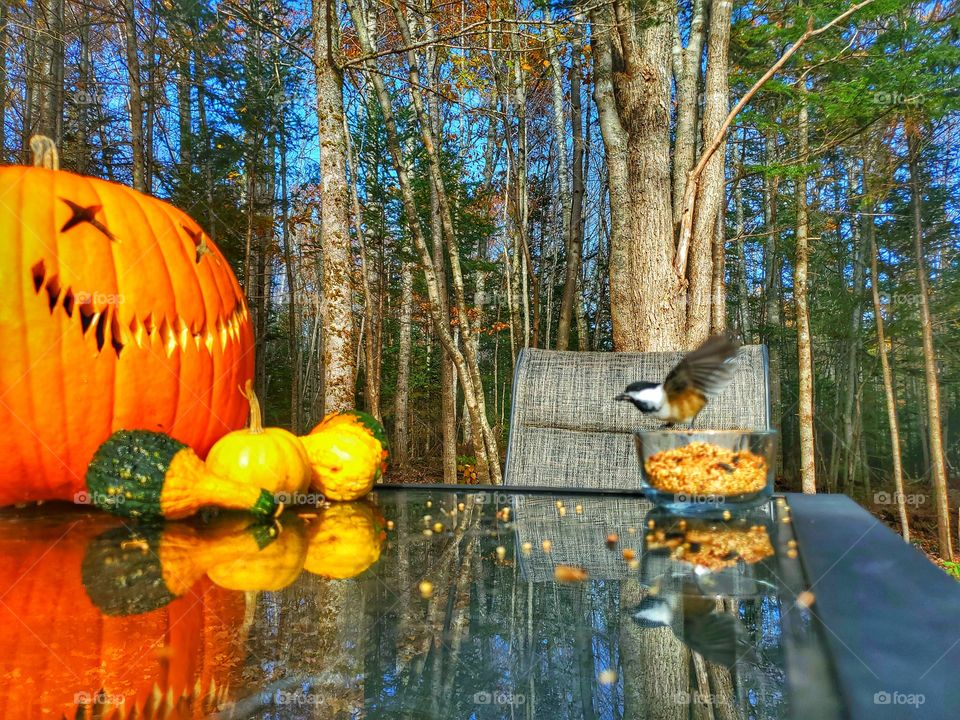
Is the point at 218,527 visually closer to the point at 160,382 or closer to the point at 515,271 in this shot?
the point at 160,382

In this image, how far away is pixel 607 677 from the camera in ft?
1.18

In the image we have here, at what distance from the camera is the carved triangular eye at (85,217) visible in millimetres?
1176

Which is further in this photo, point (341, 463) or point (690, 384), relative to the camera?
point (341, 463)

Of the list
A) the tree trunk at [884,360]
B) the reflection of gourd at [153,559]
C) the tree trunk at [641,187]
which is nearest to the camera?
the reflection of gourd at [153,559]

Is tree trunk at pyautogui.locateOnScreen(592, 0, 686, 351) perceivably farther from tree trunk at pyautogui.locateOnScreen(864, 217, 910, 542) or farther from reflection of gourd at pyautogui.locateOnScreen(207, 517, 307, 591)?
tree trunk at pyautogui.locateOnScreen(864, 217, 910, 542)

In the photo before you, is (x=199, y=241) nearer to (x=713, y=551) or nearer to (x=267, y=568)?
(x=267, y=568)

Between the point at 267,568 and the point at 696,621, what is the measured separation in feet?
1.37

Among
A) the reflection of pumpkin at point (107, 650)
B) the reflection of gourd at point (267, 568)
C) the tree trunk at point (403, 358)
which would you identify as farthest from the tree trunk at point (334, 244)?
the tree trunk at point (403, 358)

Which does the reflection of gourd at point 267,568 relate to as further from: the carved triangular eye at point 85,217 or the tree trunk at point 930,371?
the tree trunk at point 930,371

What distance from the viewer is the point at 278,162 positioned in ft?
27.0

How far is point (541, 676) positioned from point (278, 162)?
8802mm

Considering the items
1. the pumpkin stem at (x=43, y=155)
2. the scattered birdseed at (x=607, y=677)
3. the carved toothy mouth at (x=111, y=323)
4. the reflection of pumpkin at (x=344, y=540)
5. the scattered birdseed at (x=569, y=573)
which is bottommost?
the reflection of pumpkin at (x=344, y=540)

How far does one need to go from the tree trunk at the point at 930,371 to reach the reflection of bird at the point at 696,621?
7615mm

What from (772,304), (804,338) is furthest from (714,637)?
(772,304)
